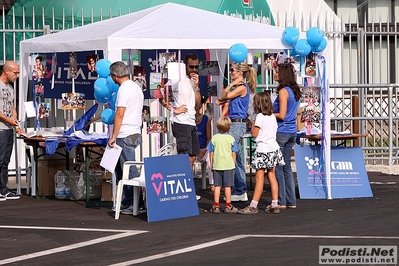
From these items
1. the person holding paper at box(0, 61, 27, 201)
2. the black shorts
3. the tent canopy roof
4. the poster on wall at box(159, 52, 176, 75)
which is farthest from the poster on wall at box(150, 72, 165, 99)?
the person holding paper at box(0, 61, 27, 201)

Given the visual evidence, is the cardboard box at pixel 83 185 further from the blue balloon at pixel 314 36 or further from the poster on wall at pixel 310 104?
the blue balloon at pixel 314 36

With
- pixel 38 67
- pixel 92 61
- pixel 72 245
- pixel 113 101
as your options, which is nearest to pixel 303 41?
pixel 113 101

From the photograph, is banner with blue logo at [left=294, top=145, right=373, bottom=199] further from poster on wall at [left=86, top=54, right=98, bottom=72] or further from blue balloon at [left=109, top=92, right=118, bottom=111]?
poster on wall at [left=86, top=54, right=98, bottom=72]

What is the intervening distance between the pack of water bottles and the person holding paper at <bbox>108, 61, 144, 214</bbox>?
2034 millimetres

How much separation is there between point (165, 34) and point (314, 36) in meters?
1.99

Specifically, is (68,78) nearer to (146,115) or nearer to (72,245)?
(146,115)

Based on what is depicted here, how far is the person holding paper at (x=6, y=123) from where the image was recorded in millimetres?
12711

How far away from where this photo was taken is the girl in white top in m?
11.0

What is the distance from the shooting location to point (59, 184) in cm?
1299

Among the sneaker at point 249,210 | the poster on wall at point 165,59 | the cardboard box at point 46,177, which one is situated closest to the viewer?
the sneaker at point 249,210

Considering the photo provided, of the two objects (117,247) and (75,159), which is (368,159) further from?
(117,247)

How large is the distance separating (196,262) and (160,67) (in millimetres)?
4911

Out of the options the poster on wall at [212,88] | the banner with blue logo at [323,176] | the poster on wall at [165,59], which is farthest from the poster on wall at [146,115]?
the poster on wall at [212,88]

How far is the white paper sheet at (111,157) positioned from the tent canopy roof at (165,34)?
4.22 ft
